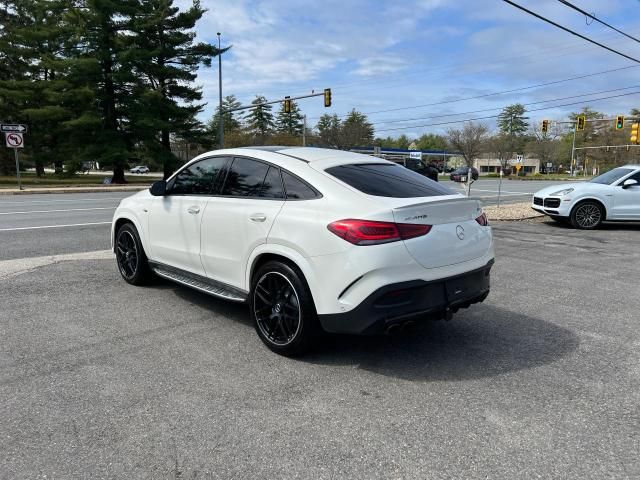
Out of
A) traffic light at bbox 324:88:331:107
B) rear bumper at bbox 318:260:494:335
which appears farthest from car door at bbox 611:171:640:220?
traffic light at bbox 324:88:331:107

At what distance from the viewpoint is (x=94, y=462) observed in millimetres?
2570

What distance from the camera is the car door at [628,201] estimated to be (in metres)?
11.8

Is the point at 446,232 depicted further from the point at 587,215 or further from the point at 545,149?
the point at 545,149

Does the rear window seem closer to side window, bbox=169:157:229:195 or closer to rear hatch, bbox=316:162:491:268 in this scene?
rear hatch, bbox=316:162:491:268

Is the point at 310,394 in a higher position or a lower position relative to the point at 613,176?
lower

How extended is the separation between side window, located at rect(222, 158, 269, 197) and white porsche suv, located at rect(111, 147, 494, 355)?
0.01 m

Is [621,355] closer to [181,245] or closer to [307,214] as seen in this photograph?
[307,214]

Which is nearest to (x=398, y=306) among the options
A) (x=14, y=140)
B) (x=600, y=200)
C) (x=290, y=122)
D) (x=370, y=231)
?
(x=370, y=231)

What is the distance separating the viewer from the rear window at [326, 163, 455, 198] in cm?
390

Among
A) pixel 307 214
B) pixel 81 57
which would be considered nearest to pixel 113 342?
pixel 307 214

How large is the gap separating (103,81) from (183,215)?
1474 inches

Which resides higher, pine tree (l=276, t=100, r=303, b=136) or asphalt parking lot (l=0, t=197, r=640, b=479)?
pine tree (l=276, t=100, r=303, b=136)

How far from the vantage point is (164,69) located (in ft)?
123

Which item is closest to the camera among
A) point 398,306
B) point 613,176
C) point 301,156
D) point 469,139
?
point 398,306
